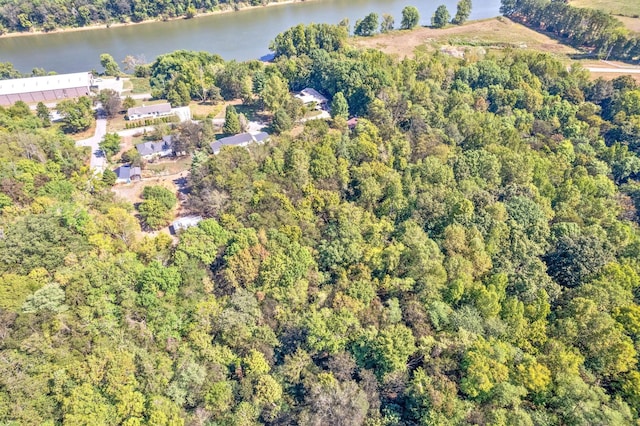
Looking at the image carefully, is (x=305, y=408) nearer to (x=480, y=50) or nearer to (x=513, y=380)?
(x=513, y=380)

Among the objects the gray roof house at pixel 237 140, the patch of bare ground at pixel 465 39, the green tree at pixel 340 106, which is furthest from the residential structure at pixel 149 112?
the patch of bare ground at pixel 465 39

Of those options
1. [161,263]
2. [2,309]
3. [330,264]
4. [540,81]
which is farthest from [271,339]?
[540,81]

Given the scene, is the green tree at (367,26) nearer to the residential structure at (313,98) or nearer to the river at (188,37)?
the river at (188,37)

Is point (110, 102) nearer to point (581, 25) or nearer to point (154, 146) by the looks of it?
point (154, 146)

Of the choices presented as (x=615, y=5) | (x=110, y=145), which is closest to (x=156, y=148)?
(x=110, y=145)

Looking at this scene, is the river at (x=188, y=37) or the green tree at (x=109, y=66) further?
the river at (x=188, y=37)
